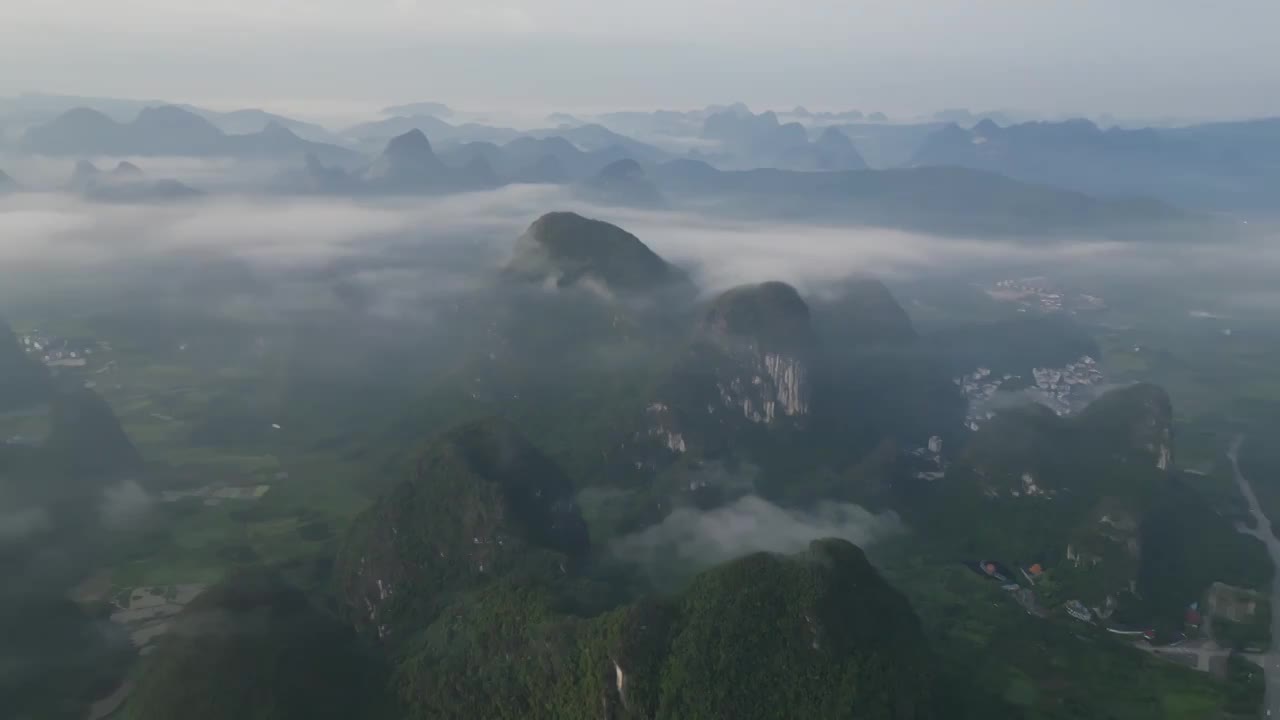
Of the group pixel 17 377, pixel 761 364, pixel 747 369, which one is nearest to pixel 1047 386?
pixel 761 364

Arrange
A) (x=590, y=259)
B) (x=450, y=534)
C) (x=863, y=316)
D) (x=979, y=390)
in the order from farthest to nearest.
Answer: (x=863, y=316), (x=590, y=259), (x=979, y=390), (x=450, y=534)

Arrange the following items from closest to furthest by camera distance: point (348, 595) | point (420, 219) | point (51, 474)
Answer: point (348, 595) → point (51, 474) → point (420, 219)

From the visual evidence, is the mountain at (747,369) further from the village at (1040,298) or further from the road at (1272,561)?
the village at (1040,298)

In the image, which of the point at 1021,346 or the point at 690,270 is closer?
the point at 1021,346

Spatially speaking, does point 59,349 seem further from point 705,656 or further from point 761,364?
point 705,656

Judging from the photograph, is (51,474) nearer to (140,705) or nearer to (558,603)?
(140,705)

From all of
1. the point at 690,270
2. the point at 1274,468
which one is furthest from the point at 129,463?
the point at 1274,468
